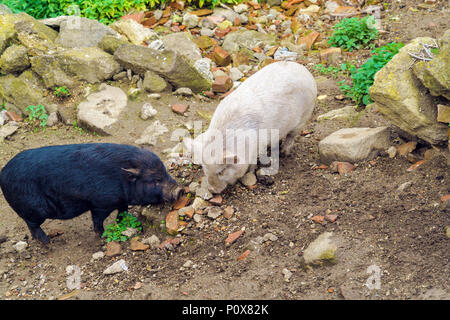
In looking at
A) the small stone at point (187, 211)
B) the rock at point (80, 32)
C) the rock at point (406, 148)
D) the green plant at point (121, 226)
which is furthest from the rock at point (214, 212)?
the rock at point (80, 32)

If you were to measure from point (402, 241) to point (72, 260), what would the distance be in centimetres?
355

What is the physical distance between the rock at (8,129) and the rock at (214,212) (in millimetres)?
3694

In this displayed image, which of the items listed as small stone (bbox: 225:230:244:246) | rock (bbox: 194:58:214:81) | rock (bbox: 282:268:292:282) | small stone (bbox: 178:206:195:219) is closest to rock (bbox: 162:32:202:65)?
rock (bbox: 194:58:214:81)

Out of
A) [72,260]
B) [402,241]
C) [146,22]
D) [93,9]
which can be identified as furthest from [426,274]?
[93,9]

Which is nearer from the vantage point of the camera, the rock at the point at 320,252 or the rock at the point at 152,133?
the rock at the point at 320,252

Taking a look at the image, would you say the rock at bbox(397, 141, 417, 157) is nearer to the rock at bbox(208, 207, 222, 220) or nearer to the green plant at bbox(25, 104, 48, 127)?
the rock at bbox(208, 207, 222, 220)

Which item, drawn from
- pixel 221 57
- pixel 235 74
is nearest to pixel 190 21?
pixel 221 57

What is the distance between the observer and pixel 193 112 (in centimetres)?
730

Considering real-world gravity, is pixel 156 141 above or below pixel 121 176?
below

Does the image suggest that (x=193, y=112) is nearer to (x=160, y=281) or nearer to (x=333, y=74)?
(x=333, y=74)

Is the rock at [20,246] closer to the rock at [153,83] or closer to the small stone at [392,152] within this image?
the rock at [153,83]

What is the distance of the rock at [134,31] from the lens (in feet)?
27.6

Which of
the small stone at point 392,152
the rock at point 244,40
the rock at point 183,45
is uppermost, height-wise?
the rock at point 183,45

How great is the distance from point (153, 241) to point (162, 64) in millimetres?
3357
